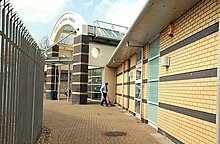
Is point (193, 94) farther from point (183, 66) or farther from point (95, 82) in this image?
point (95, 82)

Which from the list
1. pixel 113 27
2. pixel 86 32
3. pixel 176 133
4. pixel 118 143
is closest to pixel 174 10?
pixel 176 133

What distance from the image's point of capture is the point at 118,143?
6.73 m

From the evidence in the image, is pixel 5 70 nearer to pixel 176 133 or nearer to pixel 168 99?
pixel 176 133

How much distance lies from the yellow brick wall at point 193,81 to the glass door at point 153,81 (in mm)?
1396

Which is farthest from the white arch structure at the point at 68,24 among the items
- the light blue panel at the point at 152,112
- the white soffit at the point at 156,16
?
the light blue panel at the point at 152,112

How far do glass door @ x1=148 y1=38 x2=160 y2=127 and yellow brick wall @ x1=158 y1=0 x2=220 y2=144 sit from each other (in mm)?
1396

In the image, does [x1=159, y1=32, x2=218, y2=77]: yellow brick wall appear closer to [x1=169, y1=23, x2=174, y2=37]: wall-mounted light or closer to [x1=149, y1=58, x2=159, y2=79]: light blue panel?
[x1=169, y1=23, x2=174, y2=37]: wall-mounted light

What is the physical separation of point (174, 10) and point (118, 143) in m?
3.60

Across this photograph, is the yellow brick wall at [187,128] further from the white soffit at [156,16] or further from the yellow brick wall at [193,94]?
the white soffit at [156,16]

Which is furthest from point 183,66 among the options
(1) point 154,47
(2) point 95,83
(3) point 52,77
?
(3) point 52,77

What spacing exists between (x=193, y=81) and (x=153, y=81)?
13.2 ft

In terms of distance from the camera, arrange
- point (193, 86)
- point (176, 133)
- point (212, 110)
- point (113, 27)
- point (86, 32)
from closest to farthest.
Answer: point (212, 110) < point (193, 86) < point (176, 133) < point (86, 32) < point (113, 27)

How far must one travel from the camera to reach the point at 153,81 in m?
9.53

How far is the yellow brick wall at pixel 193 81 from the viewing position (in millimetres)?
4684
